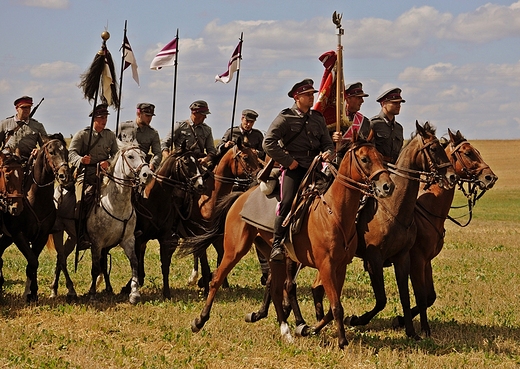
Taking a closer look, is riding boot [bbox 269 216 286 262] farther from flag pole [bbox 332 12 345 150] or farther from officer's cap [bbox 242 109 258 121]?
officer's cap [bbox 242 109 258 121]

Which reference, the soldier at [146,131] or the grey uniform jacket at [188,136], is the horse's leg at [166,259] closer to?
the soldier at [146,131]

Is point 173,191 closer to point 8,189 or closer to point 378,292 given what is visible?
point 8,189

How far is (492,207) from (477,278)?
3116cm

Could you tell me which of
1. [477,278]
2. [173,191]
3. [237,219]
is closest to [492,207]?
[477,278]

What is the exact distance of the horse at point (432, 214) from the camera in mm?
11492

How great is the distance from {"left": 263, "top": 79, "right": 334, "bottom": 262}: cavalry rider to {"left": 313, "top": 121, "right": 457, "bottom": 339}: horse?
1117 millimetres

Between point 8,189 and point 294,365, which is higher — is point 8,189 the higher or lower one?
the higher one

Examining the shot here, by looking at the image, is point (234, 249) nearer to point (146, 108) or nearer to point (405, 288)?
point (405, 288)

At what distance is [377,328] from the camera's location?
12008mm

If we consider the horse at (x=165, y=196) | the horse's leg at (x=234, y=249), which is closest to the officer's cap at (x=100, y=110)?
the horse at (x=165, y=196)

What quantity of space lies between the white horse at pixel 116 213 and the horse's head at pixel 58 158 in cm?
91

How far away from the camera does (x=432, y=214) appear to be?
465 inches

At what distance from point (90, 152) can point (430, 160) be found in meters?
6.19

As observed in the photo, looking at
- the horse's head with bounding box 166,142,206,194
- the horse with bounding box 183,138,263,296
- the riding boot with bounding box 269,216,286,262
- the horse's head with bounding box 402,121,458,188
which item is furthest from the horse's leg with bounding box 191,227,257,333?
the horse with bounding box 183,138,263,296
